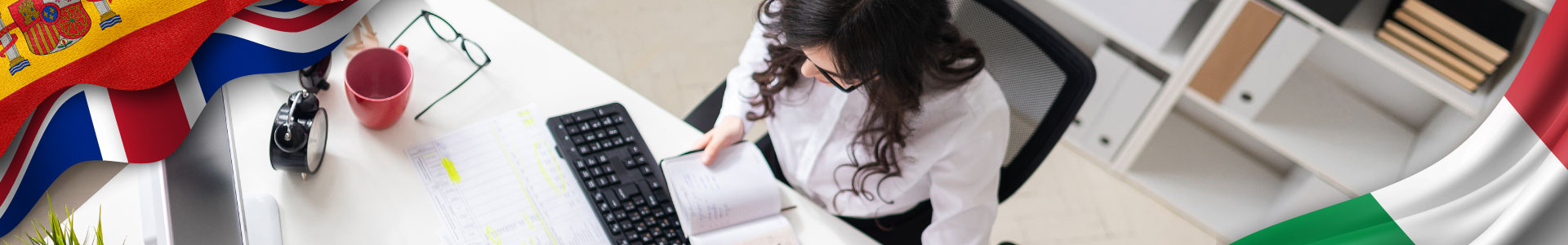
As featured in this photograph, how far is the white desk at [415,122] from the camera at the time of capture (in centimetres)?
99

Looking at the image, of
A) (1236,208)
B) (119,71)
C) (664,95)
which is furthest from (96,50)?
(1236,208)

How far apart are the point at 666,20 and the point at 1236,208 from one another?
1394mm

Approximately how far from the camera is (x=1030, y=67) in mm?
1131

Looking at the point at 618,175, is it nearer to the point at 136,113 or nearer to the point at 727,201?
the point at 727,201

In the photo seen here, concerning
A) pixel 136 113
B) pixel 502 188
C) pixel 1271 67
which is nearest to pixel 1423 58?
pixel 1271 67

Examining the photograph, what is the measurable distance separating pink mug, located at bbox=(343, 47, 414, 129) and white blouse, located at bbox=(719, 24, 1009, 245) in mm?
429

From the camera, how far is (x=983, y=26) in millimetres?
1133

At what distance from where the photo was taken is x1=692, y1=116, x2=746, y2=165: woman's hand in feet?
3.69

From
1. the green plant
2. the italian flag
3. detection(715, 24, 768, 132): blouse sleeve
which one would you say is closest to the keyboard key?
detection(715, 24, 768, 132): blouse sleeve

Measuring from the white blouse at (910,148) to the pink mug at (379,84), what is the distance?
1.41 feet

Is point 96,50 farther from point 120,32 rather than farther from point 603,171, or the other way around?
point 603,171

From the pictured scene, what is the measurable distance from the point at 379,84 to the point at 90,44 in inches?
15.2

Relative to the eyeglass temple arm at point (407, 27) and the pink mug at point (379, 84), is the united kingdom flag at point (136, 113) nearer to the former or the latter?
the pink mug at point (379, 84)

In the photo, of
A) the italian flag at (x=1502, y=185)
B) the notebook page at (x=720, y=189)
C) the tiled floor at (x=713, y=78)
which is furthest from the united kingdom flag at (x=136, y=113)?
the tiled floor at (x=713, y=78)
